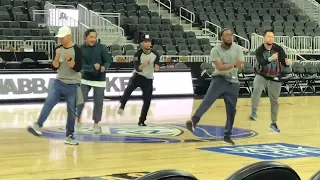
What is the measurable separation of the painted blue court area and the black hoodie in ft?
7.40

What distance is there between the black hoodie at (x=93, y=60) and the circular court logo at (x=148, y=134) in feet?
3.32

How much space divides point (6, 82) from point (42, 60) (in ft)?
7.77

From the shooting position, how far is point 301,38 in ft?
85.3

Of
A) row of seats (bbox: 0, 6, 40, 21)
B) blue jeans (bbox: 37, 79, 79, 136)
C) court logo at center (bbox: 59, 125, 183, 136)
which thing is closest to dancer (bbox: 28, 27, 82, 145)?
blue jeans (bbox: 37, 79, 79, 136)

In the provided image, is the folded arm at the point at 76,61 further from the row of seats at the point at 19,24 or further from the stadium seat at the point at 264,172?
the row of seats at the point at 19,24

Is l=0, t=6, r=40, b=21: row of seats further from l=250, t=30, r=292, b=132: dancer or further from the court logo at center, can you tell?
l=250, t=30, r=292, b=132: dancer

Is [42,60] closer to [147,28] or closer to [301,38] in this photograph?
[147,28]

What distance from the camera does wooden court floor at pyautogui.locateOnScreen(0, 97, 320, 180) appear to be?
7.19 metres

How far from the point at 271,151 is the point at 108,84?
10.1 m

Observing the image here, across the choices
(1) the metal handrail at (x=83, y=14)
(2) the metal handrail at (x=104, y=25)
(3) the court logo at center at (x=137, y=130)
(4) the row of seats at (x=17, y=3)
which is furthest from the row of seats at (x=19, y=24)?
(3) the court logo at center at (x=137, y=130)

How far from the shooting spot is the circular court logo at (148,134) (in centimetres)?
998

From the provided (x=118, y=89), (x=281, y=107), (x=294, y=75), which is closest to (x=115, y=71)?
(x=118, y=89)

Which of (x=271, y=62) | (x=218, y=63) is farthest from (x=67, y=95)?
(x=271, y=62)

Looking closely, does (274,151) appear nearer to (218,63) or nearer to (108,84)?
(218,63)
